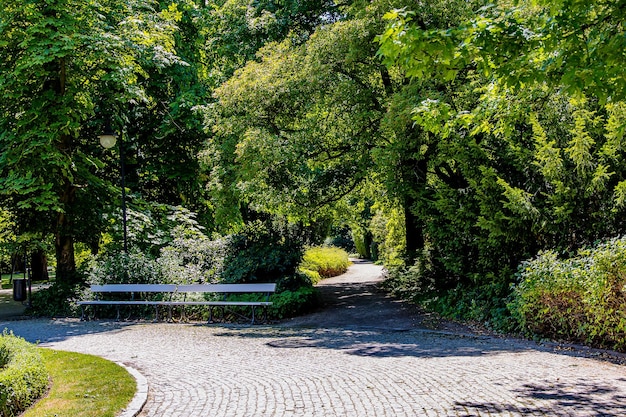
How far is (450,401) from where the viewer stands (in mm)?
5648

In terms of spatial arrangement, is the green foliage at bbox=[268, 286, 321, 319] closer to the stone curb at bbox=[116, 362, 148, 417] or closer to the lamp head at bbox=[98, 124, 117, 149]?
the lamp head at bbox=[98, 124, 117, 149]

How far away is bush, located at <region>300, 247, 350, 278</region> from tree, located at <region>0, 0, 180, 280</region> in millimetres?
9714

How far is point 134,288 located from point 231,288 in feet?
9.09

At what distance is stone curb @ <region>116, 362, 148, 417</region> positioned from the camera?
5641mm

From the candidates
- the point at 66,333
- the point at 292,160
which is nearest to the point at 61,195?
the point at 66,333

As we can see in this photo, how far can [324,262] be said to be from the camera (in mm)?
25500

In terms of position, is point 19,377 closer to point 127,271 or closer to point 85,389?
point 85,389

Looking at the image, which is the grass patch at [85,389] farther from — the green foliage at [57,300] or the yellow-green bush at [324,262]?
the yellow-green bush at [324,262]

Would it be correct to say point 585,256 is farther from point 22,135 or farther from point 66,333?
point 22,135

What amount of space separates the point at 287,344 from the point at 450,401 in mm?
4573

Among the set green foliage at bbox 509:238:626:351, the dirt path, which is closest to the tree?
the dirt path

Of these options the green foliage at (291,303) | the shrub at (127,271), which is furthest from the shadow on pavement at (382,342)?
the shrub at (127,271)

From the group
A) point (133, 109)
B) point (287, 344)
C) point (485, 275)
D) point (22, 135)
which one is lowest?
point (287, 344)

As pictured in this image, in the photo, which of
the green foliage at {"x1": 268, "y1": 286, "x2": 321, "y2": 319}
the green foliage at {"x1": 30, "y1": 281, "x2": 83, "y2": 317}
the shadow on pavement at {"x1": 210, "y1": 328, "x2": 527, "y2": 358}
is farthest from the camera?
the green foliage at {"x1": 30, "y1": 281, "x2": 83, "y2": 317}
